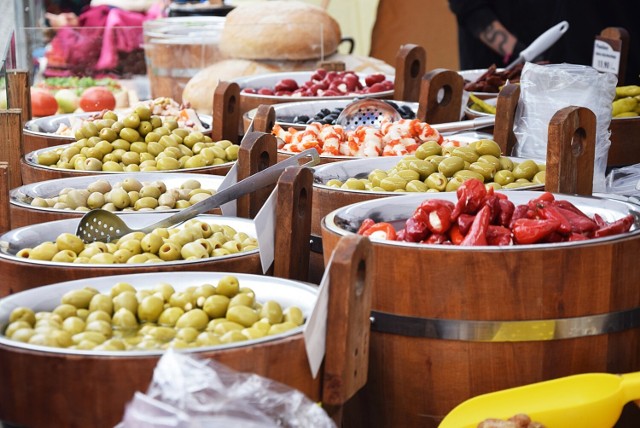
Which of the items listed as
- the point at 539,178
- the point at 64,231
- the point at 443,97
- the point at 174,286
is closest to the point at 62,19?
the point at 443,97

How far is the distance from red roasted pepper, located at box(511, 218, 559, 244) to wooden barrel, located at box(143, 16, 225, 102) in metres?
3.26

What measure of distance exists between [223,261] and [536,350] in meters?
0.62

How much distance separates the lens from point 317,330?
146 centimetres

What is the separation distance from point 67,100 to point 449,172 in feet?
8.08

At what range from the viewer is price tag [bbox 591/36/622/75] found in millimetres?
3977

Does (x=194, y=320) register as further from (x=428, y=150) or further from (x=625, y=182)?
(x=625, y=182)

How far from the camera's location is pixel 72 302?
164 centimetres

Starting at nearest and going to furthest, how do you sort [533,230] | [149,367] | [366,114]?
[149,367], [533,230], [366,114]

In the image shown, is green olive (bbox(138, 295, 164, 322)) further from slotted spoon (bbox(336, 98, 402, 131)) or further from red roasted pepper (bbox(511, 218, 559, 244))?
slotted spoon (bbox(336, 98, 402, 131))

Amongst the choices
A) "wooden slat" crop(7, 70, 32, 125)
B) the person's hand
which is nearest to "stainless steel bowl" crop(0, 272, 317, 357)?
"wooden slat" crop(7, 70, 32, 125)

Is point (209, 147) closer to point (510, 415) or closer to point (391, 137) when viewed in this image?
point (391, 137)

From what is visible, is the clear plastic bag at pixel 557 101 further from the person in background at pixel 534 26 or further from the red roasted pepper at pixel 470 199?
the person in background at pixel 534 26

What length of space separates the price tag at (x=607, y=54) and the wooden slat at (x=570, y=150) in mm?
1803

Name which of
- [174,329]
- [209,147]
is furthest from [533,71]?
[174,329]
